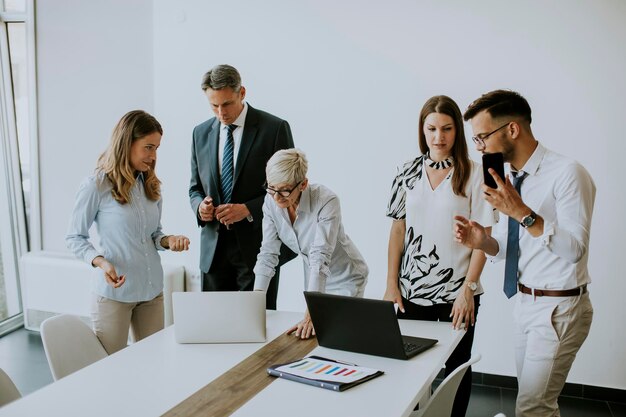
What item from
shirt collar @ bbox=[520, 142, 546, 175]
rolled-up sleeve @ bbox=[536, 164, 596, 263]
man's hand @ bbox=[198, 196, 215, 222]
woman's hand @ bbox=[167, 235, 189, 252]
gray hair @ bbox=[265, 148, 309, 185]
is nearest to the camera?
rolled-up sleeve @ bbox=[536, 164, 596, 263]

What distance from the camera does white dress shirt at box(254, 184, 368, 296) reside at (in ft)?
10.5

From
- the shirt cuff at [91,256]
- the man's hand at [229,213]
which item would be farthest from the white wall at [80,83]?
the shirt cuff at [91,256]

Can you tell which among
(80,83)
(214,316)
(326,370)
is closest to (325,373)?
(326,370)

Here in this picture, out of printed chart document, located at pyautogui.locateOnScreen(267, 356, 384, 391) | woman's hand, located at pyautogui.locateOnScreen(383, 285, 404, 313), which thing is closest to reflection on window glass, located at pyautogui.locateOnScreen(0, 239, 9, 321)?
woman's hand, located at pyautogui.locateOnScreen(383, 285, 404, 313)

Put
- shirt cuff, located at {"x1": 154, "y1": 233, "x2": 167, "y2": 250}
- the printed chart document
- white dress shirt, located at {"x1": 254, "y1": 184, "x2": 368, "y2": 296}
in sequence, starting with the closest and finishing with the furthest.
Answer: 1. the printed chart document
2. white dress shirt, located at {"x1": 254, "y1": 184, "x2": 368, "y2": 296}
3. shirt cuff, located at {"x1": 154, "y1": 233, "x2": 167, "y2": 250}

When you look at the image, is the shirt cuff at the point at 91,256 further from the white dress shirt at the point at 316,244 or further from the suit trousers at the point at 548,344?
the suit trousers at the point at 548,344

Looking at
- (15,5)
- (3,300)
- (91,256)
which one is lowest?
(3,300)

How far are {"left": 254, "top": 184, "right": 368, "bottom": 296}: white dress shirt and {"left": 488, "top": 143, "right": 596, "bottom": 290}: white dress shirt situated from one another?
86 centimetres

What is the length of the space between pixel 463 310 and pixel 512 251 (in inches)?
15.3

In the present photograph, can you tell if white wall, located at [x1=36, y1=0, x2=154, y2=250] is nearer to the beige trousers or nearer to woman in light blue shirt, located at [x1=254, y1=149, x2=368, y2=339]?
the beige trousers

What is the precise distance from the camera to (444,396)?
102 inches

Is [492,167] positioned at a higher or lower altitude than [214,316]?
higher

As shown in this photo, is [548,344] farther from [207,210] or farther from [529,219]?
[207,210]

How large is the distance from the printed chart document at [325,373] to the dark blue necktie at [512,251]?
0.68 metres
